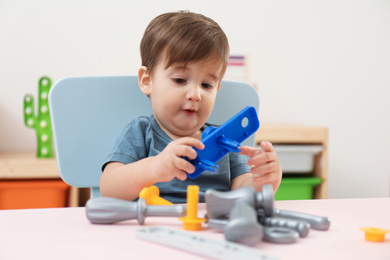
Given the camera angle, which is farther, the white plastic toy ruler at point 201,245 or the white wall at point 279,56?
the white wall at point 279,56

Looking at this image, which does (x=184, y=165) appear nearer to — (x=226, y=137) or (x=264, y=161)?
(x=226, y=137)

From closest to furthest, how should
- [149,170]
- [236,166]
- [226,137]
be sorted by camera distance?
[226,137] → [149,170] → [236,166]

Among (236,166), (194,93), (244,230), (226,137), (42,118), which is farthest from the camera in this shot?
(42,118)

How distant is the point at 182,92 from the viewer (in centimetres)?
77

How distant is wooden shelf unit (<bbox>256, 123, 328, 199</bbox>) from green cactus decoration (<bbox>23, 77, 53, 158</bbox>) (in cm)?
84

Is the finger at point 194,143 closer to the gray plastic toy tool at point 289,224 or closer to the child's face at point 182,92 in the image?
the gray plastic toy tool at point 289,224

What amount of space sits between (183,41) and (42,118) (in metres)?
1.16

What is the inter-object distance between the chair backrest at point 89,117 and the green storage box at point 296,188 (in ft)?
3.49

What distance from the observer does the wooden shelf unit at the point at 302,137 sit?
69.1 inches

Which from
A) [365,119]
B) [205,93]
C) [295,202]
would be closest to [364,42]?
[365,119]

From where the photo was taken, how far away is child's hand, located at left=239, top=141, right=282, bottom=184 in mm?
658

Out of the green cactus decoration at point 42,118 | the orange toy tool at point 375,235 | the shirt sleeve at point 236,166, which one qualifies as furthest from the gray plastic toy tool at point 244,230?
the green cactus decoration at point 42,118

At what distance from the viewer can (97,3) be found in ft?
6.63

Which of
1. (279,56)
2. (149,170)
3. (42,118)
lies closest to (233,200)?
(149,170)
